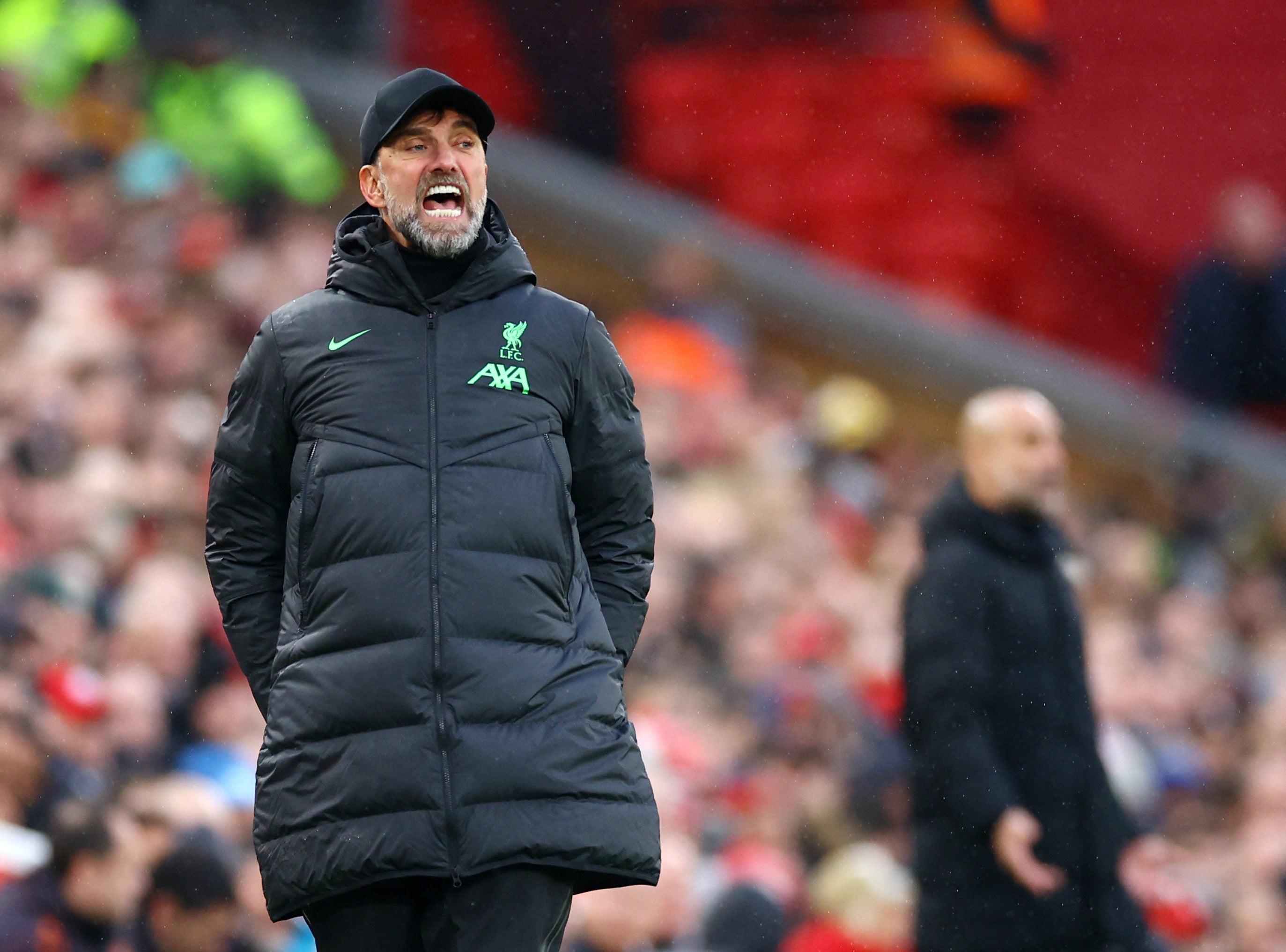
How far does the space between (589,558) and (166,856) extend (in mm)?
1746

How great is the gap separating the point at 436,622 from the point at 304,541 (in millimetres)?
216

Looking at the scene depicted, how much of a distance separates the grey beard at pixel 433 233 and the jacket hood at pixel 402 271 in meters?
0.03

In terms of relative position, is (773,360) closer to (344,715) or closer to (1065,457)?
(1065,457)

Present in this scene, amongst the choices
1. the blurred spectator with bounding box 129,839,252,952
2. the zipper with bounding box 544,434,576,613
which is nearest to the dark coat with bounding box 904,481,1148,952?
the blurred spectator with bounding box 129,839,252,952

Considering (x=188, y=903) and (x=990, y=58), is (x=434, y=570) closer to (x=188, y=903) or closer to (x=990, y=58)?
(x=188, y=903)

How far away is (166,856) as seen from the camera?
4.05 meters

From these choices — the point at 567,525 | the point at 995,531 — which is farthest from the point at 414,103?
the point at 995,531

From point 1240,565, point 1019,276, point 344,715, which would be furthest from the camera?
point 1019,276

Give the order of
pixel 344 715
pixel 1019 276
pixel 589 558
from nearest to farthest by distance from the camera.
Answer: pixel 344 715 → pixel 589 558 → pixel 1019 276

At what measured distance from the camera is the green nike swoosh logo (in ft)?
8.38

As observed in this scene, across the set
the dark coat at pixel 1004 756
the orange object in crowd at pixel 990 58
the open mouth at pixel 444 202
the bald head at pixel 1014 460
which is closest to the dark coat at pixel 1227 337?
the orange object in crowd at pixel 990 58

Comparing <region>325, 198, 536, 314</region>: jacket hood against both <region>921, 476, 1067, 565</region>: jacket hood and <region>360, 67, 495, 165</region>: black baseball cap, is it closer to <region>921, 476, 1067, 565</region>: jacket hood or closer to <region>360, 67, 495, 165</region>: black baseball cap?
<region>360, 67, 495, 165</region>: black baseball cap

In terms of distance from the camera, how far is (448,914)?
241cm

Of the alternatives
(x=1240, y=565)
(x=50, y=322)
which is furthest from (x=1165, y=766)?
(x=50, y=322)
